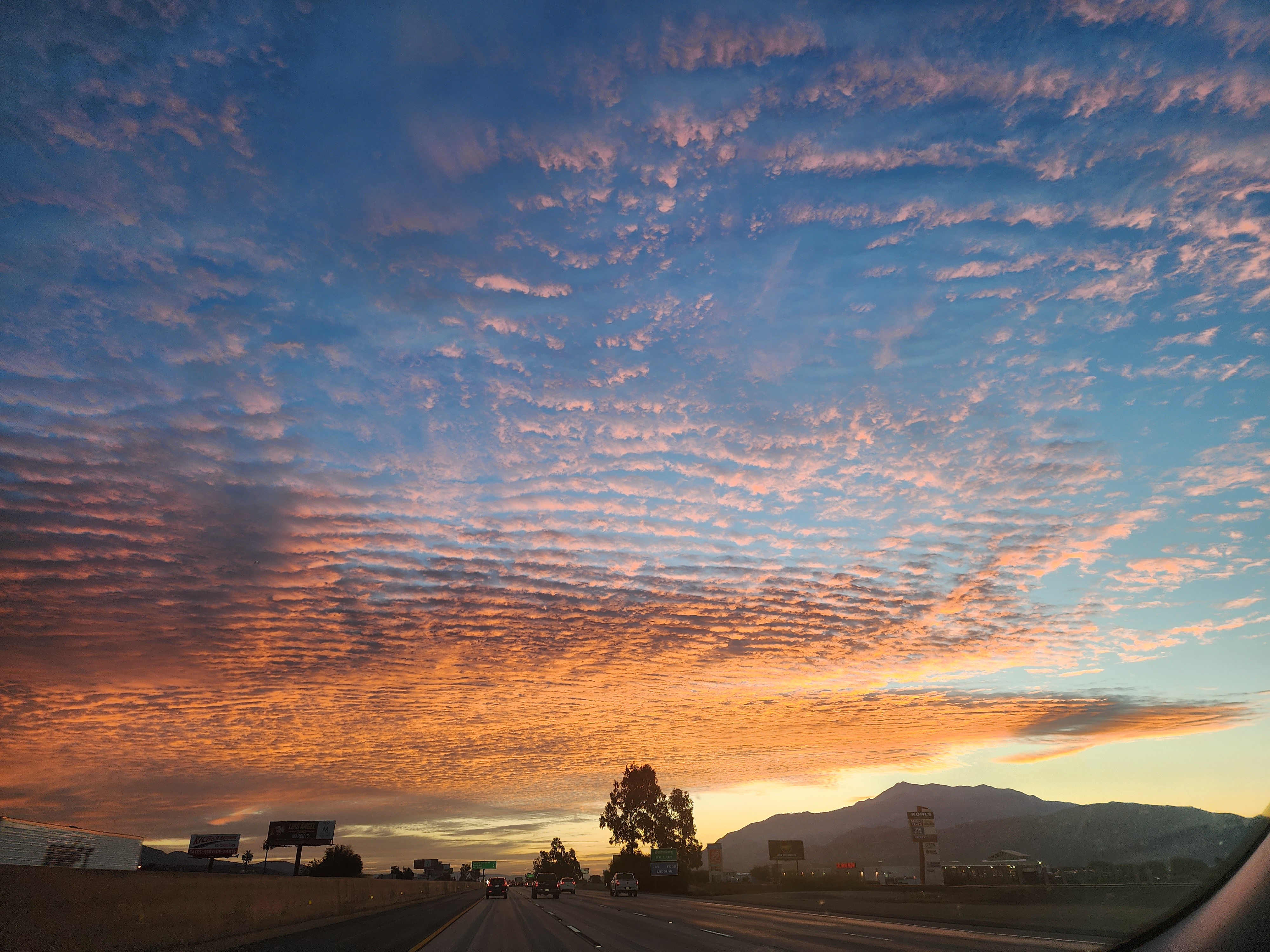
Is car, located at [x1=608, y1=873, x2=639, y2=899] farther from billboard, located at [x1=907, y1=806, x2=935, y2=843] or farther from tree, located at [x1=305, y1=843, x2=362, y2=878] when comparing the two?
tree, located at [x1=305, y1=843, x2=362, y2=878]

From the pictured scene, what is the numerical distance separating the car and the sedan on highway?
15.6 metres

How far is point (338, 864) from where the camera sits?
151 metres

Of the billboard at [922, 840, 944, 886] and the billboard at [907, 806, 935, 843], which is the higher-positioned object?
the billboard at [907, 806, 935, 843]

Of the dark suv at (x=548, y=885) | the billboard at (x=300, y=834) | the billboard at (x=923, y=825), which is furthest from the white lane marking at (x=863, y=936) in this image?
the billboard at (x=300, y=834)

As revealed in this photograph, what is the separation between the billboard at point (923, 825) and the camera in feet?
177

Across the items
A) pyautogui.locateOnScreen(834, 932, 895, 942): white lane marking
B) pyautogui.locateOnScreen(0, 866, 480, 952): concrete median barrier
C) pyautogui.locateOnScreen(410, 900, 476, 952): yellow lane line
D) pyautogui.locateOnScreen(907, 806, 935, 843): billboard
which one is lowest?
pyautogui.locateOnScreen(834, 932, 895, 942): white lane marking

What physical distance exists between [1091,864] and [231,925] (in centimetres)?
5309

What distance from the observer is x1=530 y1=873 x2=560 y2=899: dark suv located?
76875 mm

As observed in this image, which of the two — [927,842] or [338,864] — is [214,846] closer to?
[338,864]

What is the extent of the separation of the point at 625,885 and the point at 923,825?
44704 millimetres

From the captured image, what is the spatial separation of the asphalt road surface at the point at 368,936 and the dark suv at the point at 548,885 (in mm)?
38583

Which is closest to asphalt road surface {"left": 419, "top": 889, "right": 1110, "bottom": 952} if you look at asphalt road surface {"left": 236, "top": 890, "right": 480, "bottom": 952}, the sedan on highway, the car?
asphalt road surface {"left": 236, "top": 890, "right": 480, "bottom": 952}

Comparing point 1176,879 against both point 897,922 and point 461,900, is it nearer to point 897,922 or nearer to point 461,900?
point 897,922

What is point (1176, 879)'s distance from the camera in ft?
76.1
